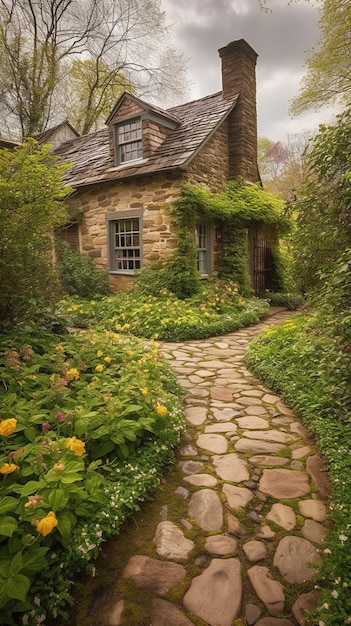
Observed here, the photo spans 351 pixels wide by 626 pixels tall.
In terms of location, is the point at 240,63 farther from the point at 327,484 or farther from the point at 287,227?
the point at 327,484

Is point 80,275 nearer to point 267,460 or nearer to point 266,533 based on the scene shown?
point 267,460

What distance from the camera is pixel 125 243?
9.83 m

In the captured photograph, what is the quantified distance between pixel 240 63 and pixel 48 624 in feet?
41.2

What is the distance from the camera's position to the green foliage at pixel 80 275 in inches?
389

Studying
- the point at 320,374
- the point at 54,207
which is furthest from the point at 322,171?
the point at 54,207

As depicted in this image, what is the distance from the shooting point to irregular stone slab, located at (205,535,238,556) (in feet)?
6.25

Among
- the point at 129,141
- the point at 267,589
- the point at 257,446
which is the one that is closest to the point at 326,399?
the point at 257,446

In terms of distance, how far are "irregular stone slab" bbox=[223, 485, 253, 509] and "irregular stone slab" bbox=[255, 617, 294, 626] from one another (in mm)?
714

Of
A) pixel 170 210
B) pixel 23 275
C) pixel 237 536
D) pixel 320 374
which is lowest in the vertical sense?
pixel 237 536

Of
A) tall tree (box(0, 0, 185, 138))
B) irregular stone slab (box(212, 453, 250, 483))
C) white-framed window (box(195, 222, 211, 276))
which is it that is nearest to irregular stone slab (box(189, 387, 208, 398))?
irregular stone slab (box(212, 453, 250, 483))

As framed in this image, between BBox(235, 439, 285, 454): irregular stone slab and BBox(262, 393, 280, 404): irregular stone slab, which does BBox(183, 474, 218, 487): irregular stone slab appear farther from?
BBox(262, 393, 280, 404): irregular stone slab

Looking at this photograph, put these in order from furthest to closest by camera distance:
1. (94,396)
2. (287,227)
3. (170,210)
Answer: (287,227), (170,210), (94,396)

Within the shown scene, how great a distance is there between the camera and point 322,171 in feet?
13.2

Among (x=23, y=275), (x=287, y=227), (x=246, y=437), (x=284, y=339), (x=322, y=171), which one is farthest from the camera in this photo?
(x=287, y=227)
